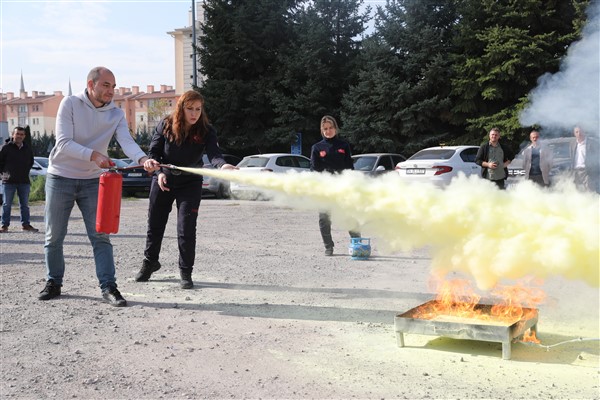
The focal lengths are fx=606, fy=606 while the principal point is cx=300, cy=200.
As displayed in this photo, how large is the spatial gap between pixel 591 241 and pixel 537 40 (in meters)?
20.0

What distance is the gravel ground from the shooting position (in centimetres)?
403

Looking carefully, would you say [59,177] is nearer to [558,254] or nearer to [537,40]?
[558,254]

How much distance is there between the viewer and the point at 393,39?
92.1 ft

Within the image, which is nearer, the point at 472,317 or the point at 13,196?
the point at 472,317

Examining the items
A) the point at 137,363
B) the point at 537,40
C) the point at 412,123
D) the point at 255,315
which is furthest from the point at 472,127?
the point at 137,363

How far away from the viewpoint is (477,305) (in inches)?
211

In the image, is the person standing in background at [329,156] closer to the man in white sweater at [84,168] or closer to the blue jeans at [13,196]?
the man in white sweater at [84,168]

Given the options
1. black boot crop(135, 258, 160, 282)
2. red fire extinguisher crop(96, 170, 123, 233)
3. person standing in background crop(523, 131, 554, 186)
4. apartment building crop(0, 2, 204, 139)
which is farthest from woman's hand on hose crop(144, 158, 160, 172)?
apartment building crop(0, 2, 204, 139)

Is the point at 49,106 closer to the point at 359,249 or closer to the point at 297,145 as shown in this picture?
the point at 297,145

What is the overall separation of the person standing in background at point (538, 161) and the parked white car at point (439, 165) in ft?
13.8

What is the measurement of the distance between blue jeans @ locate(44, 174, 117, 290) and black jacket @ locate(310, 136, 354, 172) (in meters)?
3.82

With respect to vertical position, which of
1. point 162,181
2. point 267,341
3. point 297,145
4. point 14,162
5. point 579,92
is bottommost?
point 267,341

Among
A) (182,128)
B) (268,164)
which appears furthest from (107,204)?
(268,164)

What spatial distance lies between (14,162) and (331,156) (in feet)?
23.5
